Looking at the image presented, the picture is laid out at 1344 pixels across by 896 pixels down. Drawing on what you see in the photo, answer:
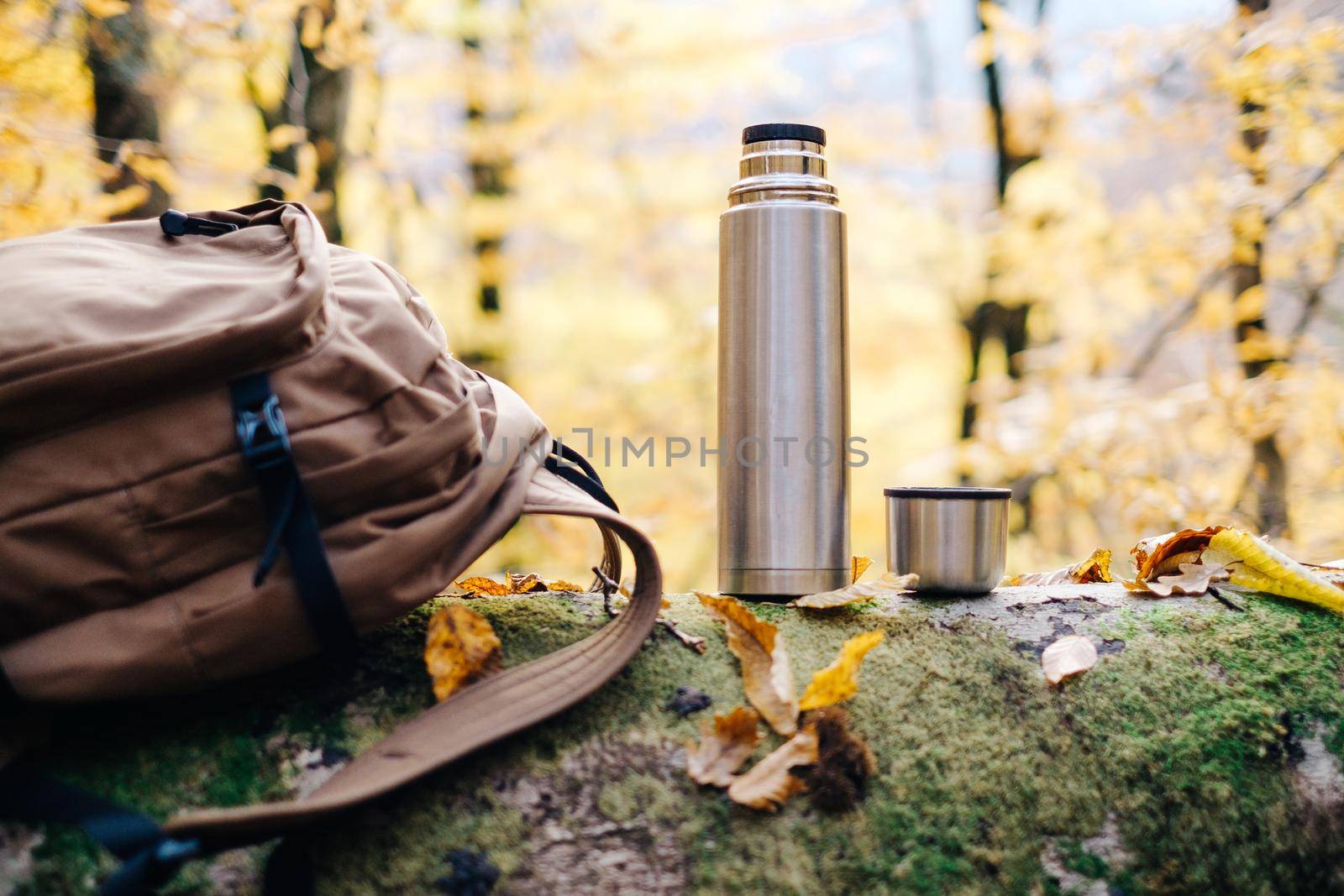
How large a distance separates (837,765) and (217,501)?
0.77m

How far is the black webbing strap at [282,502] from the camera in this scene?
964mm

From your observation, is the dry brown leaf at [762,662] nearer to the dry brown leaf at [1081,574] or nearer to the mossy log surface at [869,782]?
the mossy log surface at [869,782]

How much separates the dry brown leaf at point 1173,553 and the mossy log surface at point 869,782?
0.75ft

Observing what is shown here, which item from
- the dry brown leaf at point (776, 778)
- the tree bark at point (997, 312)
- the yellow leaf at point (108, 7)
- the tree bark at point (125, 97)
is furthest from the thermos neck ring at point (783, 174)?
the tree bark at point (997, 312)

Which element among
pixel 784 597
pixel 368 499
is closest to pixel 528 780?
pixel 368 499

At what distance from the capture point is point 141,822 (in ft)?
2.94

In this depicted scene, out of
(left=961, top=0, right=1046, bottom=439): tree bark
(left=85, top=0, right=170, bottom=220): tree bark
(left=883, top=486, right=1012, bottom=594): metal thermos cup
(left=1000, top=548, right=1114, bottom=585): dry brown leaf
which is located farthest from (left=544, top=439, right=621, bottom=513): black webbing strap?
Answer: (left=961, top=0, right=1046, bottom=439): tree bark

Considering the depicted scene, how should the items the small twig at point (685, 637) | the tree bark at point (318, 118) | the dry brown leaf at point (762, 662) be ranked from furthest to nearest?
the tree bark at point (318, 118), the small twig at point (685, 637), the dry brown leaf at point (762, 662)

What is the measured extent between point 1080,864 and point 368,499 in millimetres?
927

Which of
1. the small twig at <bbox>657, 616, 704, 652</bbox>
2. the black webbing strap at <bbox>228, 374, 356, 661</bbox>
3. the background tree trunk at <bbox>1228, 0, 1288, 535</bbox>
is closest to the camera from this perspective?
the black webbing strap at <bbox>228, 374, 356, 661</bbox>

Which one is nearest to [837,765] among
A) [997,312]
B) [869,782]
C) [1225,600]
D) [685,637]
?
[869,782]

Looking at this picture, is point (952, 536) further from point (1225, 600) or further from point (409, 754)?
point (409, 754)

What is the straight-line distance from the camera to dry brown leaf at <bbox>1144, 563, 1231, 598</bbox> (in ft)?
4.63

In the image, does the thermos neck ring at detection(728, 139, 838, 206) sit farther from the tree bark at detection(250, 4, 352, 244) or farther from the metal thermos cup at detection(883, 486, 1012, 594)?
the tree bark at detection(250, 4, 352, 244)
